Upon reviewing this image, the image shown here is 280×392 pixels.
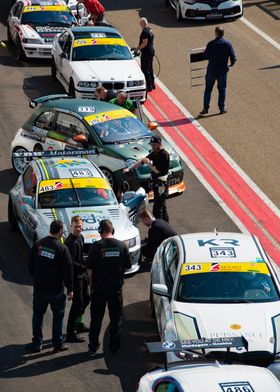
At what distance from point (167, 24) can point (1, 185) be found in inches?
477

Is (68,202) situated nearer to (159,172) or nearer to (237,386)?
(159,172)

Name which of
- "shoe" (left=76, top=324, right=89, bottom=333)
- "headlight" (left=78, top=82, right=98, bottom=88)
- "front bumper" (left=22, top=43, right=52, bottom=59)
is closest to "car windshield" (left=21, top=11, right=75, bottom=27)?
"front bumper" (left=22, top=43, right=52, bottom=59)

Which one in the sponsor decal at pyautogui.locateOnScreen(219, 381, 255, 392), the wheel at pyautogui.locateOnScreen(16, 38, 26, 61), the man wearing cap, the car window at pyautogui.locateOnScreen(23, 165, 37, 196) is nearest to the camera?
the sponsor decal at pyautogui.locateOnScreen(219, 381, 255, 392)

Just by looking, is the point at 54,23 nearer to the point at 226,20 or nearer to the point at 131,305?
the point at 226,20

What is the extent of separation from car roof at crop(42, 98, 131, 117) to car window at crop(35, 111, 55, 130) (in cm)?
18

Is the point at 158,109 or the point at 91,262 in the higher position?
the point at 91,262

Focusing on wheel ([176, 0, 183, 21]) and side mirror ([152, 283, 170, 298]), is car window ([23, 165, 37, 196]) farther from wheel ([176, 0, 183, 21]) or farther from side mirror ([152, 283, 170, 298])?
wheel ([176, 0, 183, 21])

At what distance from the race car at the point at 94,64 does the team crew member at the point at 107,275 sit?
34.9 ft

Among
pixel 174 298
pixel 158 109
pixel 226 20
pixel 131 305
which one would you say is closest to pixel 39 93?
pixel 158 109

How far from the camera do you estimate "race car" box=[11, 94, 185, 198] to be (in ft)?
65.8

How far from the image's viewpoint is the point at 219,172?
72.1 ft

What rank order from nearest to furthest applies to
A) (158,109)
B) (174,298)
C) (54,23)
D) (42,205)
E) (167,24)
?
(174,298) < (42,205) < (158,109) < (54,23) < (167,24)

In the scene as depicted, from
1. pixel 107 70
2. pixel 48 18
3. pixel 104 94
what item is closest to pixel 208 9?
pixel 48 18

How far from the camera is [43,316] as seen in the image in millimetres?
14984
